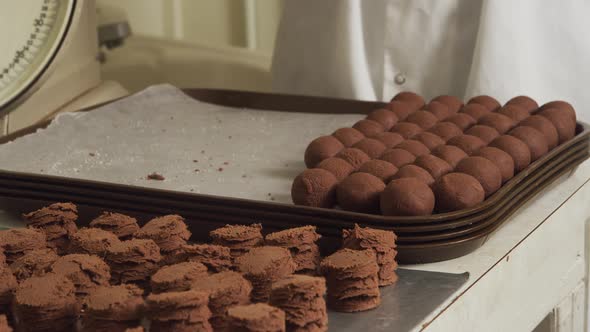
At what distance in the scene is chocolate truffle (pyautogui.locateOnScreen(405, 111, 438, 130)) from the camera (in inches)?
40.6

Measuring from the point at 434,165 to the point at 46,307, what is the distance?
1.32 ft

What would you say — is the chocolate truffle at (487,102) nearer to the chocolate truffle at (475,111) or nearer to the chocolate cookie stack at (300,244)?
the chocolate truffle at (475,111)

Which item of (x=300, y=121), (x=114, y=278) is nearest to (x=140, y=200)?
(x=114, y=278)

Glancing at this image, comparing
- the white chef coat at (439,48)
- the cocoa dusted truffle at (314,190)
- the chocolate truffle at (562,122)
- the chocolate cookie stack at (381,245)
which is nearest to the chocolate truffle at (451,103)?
the chocolate truffle at (562,122)

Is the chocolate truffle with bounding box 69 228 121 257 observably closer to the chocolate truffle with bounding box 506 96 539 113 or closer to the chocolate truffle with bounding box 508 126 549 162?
the chocolate truffle with bounding box 508 126 549 162

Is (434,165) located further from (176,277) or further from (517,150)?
(176,277)

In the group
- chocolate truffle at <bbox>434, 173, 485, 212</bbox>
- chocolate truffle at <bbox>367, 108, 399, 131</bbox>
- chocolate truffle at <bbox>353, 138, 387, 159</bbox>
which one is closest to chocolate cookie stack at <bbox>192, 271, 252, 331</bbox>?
chocolate truffle at <bbox>434, 173, 485, 212</bbox>

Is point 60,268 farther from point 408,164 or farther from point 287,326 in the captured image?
point 408,164

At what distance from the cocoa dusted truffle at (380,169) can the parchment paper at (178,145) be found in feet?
0.31

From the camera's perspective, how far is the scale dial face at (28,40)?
105cm

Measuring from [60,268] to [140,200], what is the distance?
188 millimetres

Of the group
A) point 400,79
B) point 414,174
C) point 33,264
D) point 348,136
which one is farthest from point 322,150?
point 400,79

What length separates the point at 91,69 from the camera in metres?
1.33

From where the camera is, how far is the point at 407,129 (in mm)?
1006
